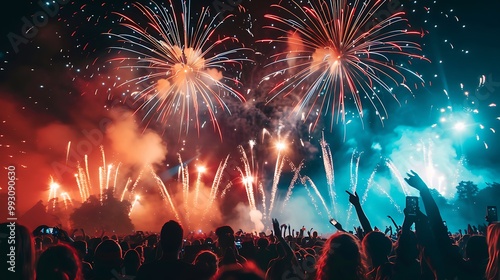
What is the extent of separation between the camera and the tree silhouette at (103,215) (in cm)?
4009

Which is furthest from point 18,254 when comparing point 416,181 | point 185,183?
point 185,183

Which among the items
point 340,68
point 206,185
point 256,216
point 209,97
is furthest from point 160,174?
point 340,68

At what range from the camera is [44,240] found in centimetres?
870

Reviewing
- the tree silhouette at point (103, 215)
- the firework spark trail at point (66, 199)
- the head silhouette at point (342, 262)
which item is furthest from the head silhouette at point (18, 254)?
the firework spark trail at point (66, 199)

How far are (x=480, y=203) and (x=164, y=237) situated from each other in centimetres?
5439

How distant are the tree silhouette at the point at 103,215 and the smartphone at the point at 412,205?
39.4 metres

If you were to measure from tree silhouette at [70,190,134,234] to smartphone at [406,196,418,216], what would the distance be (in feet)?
129

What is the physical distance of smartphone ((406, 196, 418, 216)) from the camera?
4461 millimetres

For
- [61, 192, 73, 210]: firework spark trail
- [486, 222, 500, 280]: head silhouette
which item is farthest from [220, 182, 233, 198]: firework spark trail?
[486, 222, 500, 280]: head silhouette

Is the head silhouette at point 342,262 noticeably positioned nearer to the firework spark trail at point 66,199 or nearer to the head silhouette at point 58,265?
the head silhouette at point 58,265

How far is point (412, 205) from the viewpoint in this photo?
453cm

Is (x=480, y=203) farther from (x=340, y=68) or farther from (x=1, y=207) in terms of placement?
(x=1, y=207)

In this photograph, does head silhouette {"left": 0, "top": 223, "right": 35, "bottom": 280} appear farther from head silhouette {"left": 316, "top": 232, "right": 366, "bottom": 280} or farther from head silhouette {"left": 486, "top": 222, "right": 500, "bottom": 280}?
head silhouette {"left": 486, "top": 222, "right": 500, "bottom": 280}

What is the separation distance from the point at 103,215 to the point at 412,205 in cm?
4085
